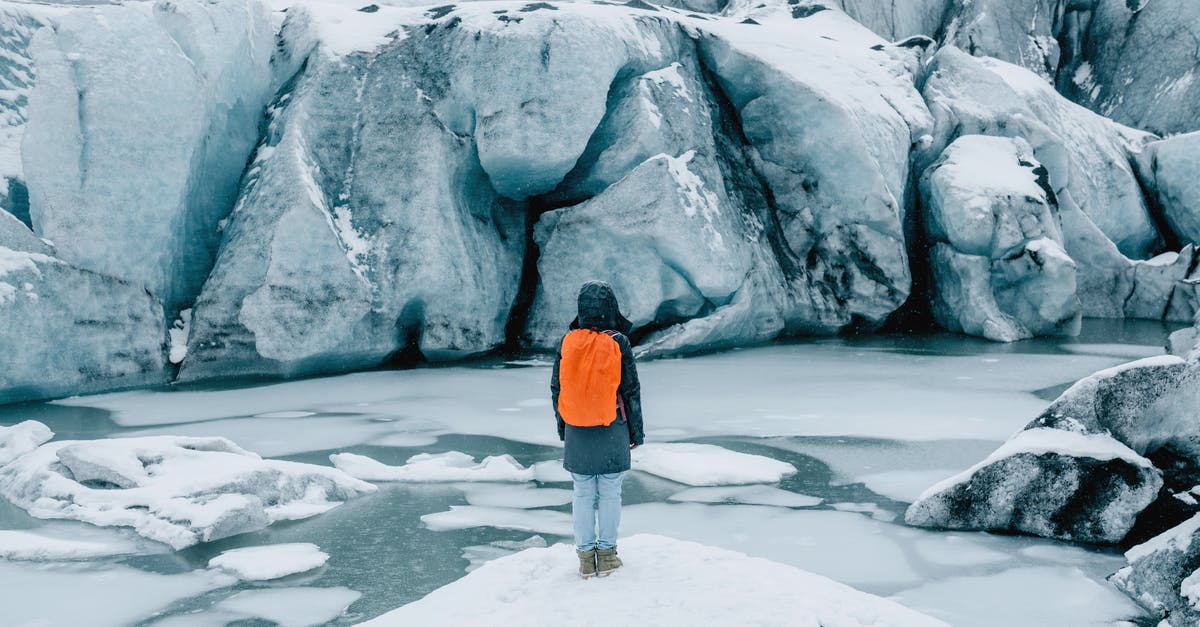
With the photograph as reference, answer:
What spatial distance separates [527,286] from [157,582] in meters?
10.0

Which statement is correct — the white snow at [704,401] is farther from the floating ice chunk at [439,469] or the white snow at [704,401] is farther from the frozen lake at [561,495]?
the floating ice chunk at [439,469]

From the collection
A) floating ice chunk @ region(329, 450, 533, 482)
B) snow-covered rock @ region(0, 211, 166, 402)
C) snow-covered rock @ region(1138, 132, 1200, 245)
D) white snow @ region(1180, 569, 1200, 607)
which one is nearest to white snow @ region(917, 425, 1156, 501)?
white snow @ region(1180, 569, 1200, 607)

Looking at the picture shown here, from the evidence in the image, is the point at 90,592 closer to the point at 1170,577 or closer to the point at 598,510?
the point at 598,510

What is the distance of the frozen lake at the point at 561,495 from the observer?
13.9 ft

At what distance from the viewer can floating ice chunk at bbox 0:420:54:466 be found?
7004 mm

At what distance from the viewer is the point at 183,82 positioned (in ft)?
37.3

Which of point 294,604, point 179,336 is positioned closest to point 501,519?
point 294,604

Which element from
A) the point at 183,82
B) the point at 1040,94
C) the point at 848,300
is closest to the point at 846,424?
the point at 848,300

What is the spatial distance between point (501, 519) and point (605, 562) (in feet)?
5.83

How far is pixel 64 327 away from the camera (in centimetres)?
1007

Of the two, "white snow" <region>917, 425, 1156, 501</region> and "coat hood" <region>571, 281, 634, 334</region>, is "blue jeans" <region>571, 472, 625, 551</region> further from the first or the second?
"white snow" <region>917, 425, 1156, 501</region>

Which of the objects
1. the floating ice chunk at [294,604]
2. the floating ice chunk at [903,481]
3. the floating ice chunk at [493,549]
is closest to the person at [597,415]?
the floating ice chunk at [493,549]

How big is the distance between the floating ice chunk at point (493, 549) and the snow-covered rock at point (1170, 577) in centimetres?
291

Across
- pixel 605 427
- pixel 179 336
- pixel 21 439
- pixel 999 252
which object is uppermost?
pixel 999 252
